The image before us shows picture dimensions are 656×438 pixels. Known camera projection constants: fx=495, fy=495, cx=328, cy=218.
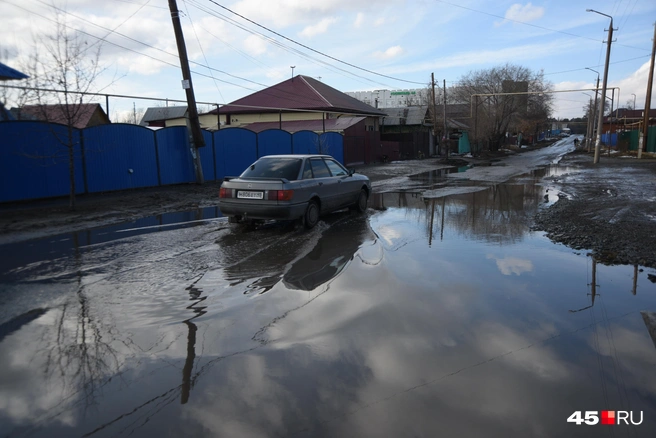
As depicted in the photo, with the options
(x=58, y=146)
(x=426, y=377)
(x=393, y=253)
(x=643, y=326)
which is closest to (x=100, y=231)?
(x=58, y=146)

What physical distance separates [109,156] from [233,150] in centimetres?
594

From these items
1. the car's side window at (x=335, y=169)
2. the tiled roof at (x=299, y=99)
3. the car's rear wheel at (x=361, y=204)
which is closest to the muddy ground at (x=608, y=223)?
the car's rear wheel at (x=361, y=204)

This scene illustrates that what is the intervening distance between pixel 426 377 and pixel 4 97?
13.5m

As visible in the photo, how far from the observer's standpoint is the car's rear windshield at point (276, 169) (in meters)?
9.22

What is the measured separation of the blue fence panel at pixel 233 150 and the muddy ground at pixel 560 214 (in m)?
2.47

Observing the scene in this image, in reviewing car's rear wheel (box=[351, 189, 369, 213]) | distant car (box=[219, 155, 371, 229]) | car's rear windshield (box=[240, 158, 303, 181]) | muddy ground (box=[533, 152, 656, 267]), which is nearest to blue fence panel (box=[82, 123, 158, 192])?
distant car (box=[219, 155, 371, 229])

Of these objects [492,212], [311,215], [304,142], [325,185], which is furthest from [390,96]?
[311,215]

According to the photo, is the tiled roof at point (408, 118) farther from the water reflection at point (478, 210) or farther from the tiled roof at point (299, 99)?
the water reflection at point (478, 210)

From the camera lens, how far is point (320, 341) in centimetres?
420

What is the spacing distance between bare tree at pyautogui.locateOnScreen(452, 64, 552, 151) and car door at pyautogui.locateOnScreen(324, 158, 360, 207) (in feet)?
138

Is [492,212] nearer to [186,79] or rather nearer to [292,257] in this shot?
[292,257]

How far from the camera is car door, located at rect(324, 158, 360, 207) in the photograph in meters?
10.6

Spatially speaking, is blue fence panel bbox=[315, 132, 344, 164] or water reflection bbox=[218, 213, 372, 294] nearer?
water reflection bbox=[218, 213, 372, 294]

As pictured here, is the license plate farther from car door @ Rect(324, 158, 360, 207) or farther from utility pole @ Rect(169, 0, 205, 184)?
utility pole @ Rect(169, 0, 205, 184)
